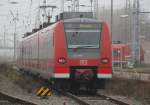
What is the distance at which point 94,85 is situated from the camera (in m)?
22.2

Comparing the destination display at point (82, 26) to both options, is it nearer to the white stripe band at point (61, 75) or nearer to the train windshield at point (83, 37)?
the train windshield at point (83, 37)

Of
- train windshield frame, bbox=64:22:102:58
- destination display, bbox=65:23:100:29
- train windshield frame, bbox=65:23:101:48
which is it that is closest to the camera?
train windshield frame, bbox=64:22:102:58

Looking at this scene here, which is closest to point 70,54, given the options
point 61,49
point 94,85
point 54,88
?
point 61,49

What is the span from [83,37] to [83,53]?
0.73 m

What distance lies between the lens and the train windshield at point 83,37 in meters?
21.5

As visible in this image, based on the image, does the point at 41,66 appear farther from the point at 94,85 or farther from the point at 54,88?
the point at 94,85

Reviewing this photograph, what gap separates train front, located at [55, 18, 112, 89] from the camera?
2131 cm

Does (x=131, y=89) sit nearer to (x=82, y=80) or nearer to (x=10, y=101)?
(x=82, y=80)

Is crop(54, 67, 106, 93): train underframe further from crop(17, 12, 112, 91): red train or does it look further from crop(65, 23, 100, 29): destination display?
crop(65, 23, 100, 29): destination display

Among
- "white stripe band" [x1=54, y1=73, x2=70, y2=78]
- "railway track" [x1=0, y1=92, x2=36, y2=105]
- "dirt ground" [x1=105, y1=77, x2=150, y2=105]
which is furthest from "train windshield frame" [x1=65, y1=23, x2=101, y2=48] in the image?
"railway track" [x1=0, y1=92, x2=36, y2=105]

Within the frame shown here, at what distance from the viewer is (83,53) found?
2145cm

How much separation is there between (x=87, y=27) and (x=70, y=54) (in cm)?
141

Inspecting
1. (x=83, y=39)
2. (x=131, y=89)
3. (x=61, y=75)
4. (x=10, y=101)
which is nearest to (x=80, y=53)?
(x=83, y=39)

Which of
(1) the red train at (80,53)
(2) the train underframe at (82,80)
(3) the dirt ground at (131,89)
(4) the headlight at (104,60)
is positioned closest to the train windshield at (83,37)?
(1) the red train at (80,53)
